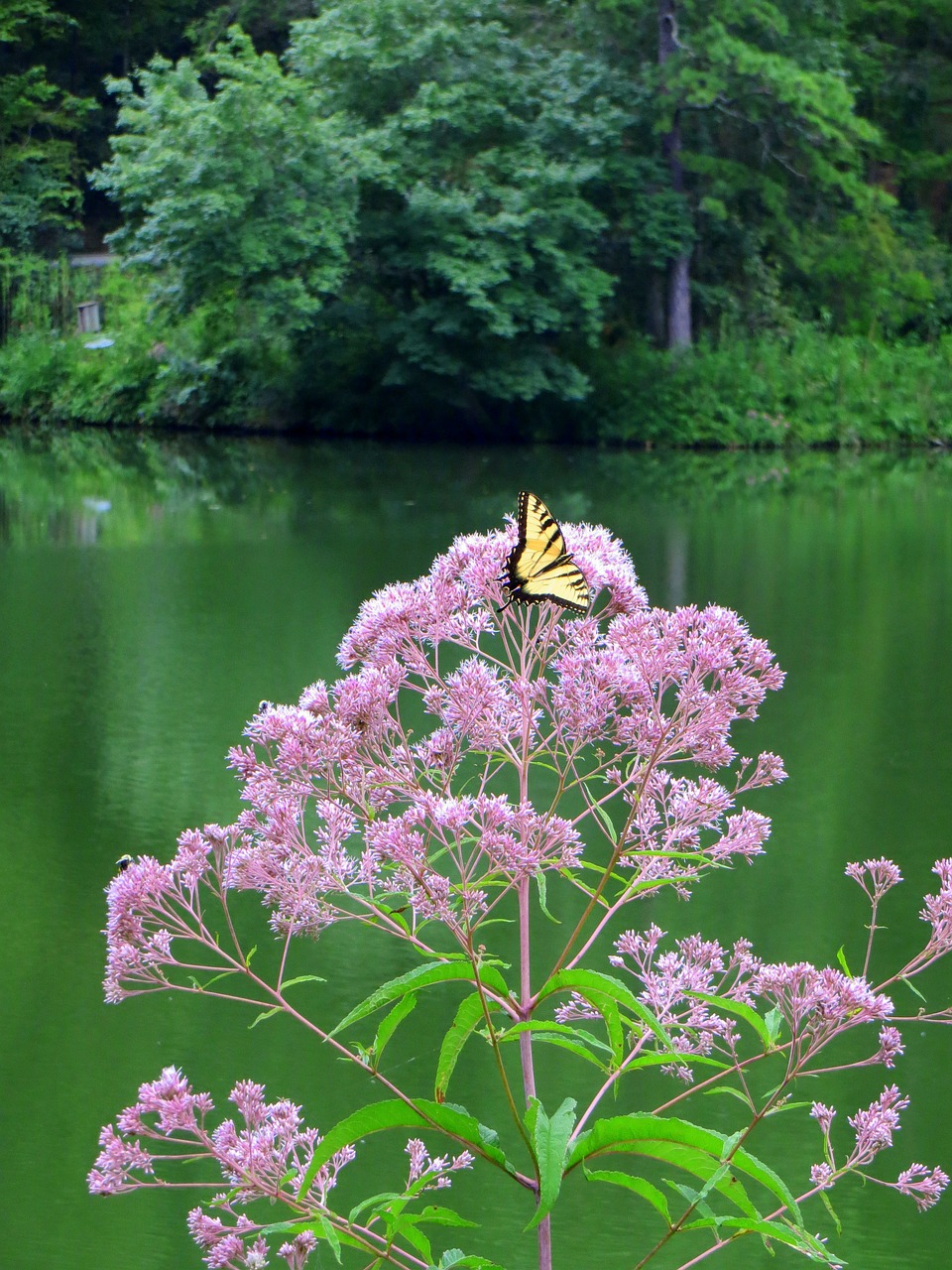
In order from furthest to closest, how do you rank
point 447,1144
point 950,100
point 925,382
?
point 950,100 < point 925,382 < point 447,1144

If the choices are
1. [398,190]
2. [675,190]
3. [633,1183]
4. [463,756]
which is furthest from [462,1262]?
[675,190]

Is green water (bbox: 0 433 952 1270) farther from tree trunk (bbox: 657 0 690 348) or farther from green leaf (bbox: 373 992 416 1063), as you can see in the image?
tree trunk (bbox: 657 0 690 348)

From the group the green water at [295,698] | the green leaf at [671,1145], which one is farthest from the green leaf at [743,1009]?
the green water at [295,698]

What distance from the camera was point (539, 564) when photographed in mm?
1755

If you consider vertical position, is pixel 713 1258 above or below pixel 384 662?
below

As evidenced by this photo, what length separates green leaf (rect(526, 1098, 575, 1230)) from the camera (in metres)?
1.51

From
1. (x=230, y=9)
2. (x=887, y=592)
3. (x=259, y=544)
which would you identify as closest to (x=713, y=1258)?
(x=887, y=592)

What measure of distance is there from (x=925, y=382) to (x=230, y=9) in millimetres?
14955

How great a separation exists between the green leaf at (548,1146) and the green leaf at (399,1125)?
0.19ft

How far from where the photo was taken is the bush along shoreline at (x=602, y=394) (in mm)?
19125

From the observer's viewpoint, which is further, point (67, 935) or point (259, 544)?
point (259, 544)

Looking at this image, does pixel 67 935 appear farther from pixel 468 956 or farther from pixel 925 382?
pixel 925 382

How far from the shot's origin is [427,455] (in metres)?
17.6

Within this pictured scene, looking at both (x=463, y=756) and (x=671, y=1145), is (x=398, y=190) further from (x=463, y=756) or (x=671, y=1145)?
(x=671, y=1145)
